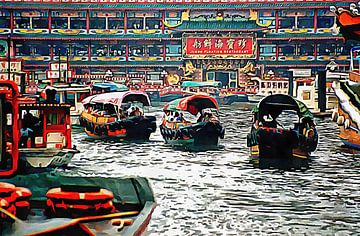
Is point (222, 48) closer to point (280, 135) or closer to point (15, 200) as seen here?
point (280, 135)

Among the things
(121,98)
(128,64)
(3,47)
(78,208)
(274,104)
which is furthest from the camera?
(128,64)

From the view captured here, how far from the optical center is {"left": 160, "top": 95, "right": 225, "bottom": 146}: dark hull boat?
20359 mm

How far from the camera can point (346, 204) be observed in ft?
41.3

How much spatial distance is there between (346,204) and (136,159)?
7.47 meters

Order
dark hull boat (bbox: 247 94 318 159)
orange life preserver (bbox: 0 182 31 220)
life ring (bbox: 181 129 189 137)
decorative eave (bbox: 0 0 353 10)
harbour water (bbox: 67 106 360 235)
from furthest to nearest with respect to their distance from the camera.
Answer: decorative eave (bbox: 0 0 353 10) → life ring (bbox: 181 129 189 137) → dark hull boat (bbox: 247 94 318 159) → harbour water (bbox: 67 106 360 235) → orange life preserver (bbox: 0 182 31 220)

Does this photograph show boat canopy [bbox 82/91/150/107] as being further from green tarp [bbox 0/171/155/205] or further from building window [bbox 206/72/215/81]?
building window [bbox 206/72/215/81]

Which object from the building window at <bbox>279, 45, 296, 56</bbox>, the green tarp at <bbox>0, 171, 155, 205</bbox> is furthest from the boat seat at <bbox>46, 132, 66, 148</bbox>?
the building window at <bbox>279, 45, 296, 56</bbox>

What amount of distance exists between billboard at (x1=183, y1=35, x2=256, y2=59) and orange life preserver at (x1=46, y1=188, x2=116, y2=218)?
36102 millimetres

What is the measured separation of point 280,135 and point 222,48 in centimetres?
2680

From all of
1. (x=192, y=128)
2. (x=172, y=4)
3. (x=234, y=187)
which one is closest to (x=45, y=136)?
(x=234, y=187)

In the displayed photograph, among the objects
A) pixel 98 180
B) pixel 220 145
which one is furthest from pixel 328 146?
pixel 98 180

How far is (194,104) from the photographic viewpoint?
21891mm

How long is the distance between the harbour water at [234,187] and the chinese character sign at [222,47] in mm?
21265

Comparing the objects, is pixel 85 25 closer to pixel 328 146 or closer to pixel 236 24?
pixel 236 24
